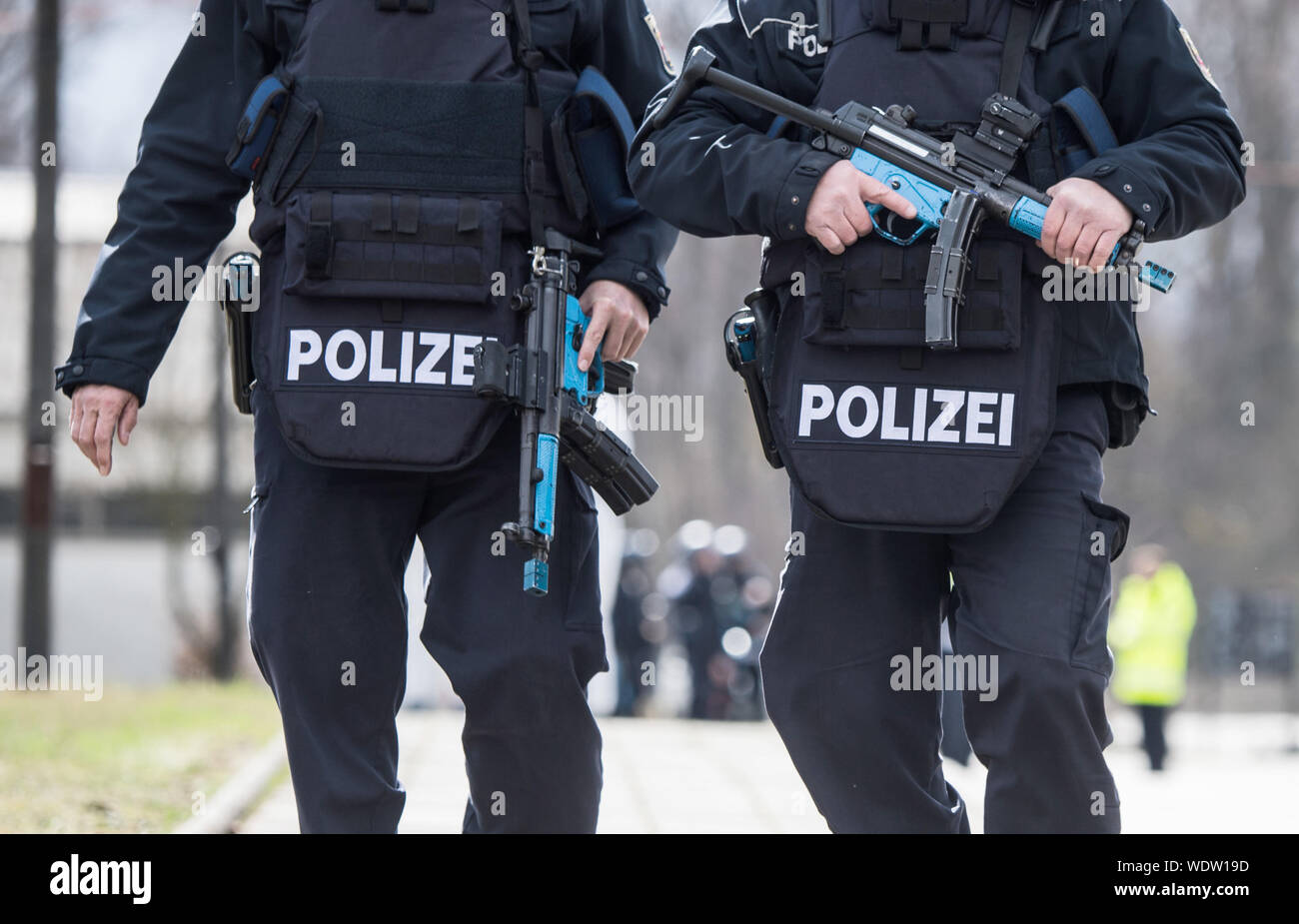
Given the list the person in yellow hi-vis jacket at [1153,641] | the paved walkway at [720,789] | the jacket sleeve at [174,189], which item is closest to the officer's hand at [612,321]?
the jacket sleeve at [174,189]

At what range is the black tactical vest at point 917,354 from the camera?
293 cm

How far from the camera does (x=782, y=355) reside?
10.2ft

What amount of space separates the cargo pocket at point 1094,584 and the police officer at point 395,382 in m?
0.89

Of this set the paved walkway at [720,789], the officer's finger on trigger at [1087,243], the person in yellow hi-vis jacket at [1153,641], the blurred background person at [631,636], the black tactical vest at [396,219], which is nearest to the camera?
the officer's finger on trigger at [1087,243]

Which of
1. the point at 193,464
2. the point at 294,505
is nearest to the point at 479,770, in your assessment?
the point at 294,505

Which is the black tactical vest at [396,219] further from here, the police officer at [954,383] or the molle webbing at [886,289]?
the molle webbing at [886,289]

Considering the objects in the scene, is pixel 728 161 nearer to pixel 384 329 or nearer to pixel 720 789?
pixel 384 329

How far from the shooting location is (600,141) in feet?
10.9

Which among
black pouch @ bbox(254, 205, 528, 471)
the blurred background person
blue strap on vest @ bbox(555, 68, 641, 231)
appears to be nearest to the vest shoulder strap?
blue strap on vest @ bbox(555, 68, 641, 231)

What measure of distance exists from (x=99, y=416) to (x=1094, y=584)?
6.04 ft

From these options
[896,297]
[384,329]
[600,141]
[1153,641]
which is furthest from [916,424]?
[1153,641]
